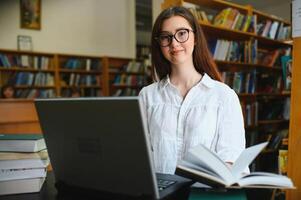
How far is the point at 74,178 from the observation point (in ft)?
2.59

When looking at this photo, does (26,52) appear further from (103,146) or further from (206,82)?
(103,146)

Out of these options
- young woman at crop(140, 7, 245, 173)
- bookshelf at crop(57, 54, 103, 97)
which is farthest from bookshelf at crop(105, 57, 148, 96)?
young woman at crop(140, 7, 245, 173)

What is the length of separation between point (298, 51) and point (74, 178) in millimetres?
1162

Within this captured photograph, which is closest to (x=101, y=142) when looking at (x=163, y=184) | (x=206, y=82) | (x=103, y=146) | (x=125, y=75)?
(x=103, y=146)

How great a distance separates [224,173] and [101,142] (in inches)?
10.9

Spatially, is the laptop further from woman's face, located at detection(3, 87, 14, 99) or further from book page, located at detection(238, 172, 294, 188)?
woman's face, located at detection(3, 87, 14, 99)

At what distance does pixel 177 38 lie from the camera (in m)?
1.19

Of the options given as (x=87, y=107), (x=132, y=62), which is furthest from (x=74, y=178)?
(x=132, y=62)

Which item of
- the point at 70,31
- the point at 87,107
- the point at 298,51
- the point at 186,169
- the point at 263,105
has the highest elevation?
the point at 70,31

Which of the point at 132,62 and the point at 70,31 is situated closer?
the point at 70,31

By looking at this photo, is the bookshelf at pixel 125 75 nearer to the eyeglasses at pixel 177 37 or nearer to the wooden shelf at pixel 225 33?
the wooden shelf at pixel 225 33

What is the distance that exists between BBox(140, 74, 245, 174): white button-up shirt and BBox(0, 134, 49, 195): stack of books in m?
0.43

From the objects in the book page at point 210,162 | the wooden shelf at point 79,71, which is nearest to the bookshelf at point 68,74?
the wooden shelf at point 79,71

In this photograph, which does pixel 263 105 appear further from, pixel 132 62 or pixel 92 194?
pixel 92 194
